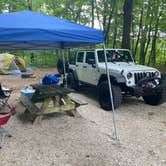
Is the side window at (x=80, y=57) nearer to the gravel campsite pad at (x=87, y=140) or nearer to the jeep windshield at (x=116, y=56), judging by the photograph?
the jeep windshield at (x=116, y=56)

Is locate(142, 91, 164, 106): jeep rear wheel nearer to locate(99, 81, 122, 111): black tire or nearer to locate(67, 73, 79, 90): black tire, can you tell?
locate(99, 81, 122, 111): black tire

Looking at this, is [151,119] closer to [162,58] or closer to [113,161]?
[113,161]

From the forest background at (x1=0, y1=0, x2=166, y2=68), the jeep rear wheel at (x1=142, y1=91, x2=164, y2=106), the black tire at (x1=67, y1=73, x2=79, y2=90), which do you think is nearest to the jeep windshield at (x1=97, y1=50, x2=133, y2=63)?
the jeep rear wheel at (x1=142, y1=91, x2=164, y2=106)

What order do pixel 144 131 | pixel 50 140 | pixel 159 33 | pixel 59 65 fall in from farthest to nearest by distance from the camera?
pixel 159 33
pixel 59 65
pixel 144 131
pixel 50 140

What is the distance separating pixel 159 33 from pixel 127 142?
42.7 feet

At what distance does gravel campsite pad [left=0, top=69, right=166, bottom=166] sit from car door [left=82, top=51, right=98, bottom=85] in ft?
A: 4.94

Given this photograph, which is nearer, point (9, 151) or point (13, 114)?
point (9, 151)

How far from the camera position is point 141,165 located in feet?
11.1

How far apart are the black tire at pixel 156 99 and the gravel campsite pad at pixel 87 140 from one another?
754 mm

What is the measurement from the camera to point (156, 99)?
6.76m

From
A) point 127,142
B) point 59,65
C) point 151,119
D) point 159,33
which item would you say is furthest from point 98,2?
point 127,142

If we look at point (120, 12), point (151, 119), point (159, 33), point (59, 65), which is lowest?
point (151, 119)

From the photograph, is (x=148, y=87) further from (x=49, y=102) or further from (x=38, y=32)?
(x=38, y=32)

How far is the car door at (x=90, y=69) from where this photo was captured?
23.7ft
